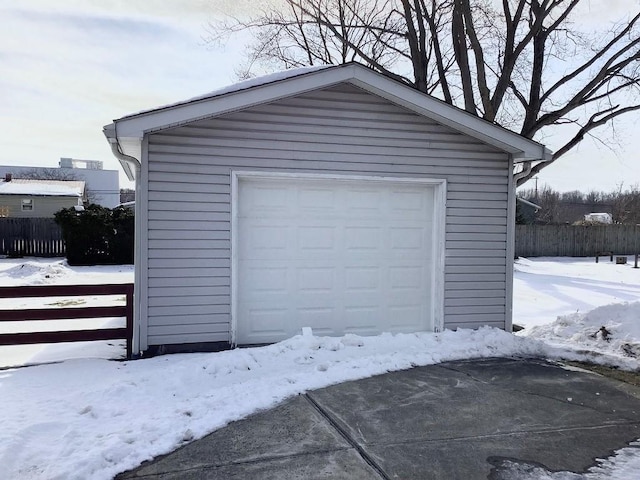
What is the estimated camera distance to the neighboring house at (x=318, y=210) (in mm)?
5777

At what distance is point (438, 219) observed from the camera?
6746 mm

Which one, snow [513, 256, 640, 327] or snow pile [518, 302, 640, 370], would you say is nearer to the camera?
snow pile [518, 302, 640, 370]

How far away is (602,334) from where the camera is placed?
21.8 ft

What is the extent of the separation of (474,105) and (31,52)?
10.3 metres

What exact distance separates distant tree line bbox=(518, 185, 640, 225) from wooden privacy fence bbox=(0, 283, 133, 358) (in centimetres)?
3628

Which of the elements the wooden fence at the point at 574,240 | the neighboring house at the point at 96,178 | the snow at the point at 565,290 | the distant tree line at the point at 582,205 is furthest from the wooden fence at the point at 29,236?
the distant tree line at the point at 582,205

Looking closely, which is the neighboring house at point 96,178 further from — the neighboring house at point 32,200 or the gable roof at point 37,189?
the neighboring house at point 32,200

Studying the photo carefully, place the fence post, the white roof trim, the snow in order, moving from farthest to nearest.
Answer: the snow → the fence post → the white roof trim

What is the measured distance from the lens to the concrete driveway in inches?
124

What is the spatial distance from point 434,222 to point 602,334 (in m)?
2.93

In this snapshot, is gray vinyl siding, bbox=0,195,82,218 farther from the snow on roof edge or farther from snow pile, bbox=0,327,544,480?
snow pile, bbox=0,327,544,480

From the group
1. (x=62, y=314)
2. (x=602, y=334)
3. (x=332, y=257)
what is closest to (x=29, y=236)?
(x=62, y=314)

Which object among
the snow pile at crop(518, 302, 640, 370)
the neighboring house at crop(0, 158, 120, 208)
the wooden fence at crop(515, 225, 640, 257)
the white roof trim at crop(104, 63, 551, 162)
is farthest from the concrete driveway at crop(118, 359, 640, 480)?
the neighboring house at crop(0, 158, 120, 208)

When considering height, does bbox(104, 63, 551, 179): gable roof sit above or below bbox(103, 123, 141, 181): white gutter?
above
